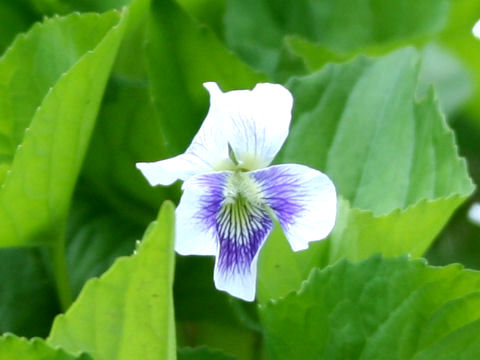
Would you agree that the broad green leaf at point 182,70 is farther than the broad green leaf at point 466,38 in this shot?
No

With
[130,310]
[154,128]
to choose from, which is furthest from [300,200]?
[154,128]

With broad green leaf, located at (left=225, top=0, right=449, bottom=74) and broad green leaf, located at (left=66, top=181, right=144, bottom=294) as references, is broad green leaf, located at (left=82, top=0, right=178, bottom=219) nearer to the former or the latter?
broad green leaf, located at (left=66, top=181, right=144, bottom=294)

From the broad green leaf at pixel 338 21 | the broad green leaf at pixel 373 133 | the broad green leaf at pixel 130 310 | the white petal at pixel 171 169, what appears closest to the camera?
the broad green leaf at pixel 130 310

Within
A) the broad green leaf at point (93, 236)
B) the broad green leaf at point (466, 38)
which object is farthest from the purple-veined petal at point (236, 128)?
the broad green leaf at point (466, 38)

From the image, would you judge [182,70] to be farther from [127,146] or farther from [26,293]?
[26,293]

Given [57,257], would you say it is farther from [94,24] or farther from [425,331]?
[425,331]

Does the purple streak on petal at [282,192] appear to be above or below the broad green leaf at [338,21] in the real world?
below

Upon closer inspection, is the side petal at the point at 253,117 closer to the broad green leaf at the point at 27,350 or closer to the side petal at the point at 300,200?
the side petal at the point at 300,200
